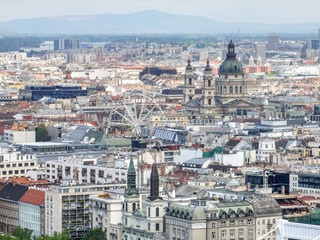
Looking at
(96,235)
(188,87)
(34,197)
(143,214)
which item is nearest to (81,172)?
(34,197)

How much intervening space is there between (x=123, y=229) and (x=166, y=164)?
23043 mm

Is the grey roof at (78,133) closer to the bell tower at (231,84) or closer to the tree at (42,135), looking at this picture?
the tree at (42,135)

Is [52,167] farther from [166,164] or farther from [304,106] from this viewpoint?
[304,106]

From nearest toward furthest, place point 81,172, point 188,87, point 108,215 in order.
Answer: point 108,215 < point 81,172 < point 188,87

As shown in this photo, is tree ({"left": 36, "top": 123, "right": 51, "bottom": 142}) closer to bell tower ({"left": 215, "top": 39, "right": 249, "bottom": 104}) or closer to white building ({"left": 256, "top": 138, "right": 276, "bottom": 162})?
white building ({"left": 256, "top": 138, "right": 276, "bottom": 162})

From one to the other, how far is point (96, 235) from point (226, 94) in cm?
7538

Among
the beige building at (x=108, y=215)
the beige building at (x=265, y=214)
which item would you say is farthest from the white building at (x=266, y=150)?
the beige building at (x=265, y=214)

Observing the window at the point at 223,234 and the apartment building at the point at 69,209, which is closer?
the window at the point at 223,234

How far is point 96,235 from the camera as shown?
6450cm

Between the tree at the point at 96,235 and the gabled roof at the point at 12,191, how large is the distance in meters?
9.54

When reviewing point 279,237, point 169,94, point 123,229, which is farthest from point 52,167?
point 169,94

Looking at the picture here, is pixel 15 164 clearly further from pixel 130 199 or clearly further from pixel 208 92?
pixel 208 92

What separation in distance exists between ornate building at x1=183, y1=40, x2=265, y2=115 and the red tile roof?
6243 cm

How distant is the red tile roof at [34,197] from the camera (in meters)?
71.6
